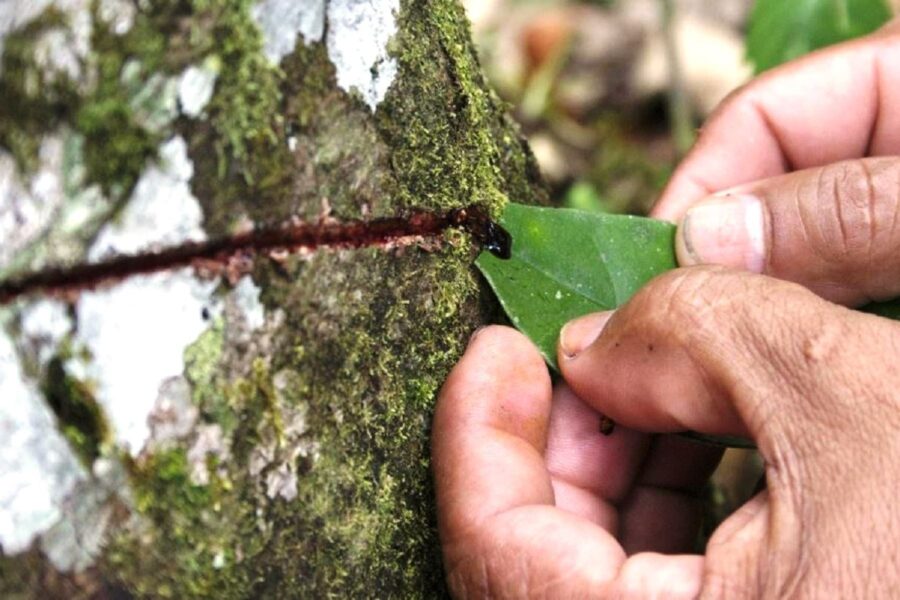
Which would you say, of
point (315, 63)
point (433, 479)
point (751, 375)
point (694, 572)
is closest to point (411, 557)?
point (433, 479)

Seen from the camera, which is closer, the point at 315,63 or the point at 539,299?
the point at 315,63

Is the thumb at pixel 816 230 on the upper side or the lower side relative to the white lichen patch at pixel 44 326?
lower

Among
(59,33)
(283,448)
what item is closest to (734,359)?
(283,448)

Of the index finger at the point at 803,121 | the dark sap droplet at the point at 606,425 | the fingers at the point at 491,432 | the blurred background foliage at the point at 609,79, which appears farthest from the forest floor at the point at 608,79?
the fingers at the point at 491,432

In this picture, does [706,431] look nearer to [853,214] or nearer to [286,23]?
[853,214]

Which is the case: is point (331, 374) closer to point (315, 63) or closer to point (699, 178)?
point (315, 63)

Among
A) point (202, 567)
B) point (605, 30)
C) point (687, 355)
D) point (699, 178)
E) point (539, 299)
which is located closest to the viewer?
point (202, 567)

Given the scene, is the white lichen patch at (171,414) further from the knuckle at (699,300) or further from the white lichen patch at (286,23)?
the knuckle at (699,300)
